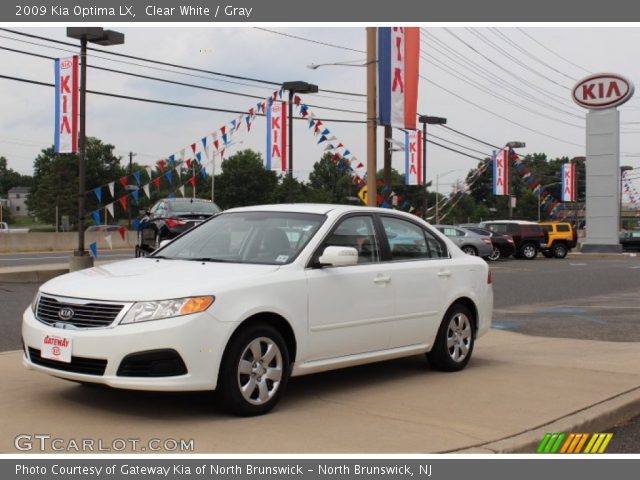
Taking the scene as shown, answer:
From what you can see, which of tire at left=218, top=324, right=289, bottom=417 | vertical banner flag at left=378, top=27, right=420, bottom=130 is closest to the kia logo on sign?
vertical banner flag at left=378, top=27, right=420, bottom=130

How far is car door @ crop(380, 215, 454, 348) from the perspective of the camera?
23.5ft

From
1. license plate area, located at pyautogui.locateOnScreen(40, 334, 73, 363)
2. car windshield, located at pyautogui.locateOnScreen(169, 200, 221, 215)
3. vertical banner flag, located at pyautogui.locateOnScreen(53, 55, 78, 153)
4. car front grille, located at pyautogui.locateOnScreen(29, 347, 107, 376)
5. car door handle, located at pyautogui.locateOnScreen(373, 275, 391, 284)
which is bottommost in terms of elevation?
car front grille, located at pyautogui.locateOnScreen(29, 347, 107, 376)

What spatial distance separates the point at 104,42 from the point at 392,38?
691 cm

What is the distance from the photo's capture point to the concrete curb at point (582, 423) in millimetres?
5062

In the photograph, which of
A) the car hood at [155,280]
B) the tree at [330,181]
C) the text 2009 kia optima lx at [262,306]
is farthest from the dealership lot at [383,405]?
the tree at [330,181]

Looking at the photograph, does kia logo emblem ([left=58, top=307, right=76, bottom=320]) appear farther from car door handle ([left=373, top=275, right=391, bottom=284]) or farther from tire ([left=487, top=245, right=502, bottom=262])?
tire ([left=487, top=245, right=502, bottom=262])

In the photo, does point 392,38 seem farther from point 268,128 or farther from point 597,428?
point 597,428

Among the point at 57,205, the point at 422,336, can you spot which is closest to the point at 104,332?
the point at 422,336

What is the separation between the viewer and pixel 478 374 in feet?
25.2

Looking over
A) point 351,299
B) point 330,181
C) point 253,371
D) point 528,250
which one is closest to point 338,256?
point 351,299

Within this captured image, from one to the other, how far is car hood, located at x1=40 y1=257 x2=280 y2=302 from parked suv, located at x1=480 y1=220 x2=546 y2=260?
2974 centimetres

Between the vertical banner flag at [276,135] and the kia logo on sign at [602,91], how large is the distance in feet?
63.1

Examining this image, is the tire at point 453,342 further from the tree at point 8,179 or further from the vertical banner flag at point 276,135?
the tree at point 8,179

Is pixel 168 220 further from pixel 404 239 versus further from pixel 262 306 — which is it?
pixel 262 306
